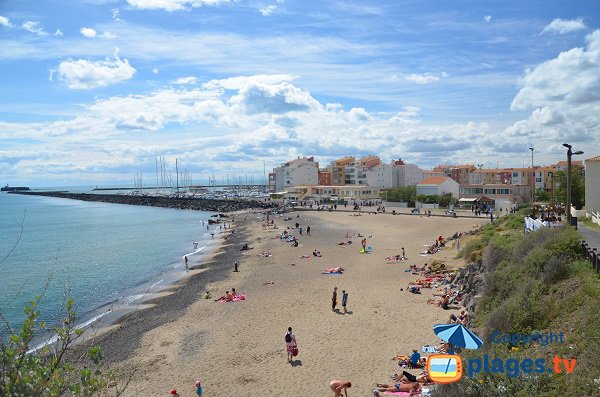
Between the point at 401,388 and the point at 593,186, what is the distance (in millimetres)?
18515

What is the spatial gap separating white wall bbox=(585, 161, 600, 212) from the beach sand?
7.29 meters

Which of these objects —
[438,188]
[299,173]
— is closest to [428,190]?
[438,188]

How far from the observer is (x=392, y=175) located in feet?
314

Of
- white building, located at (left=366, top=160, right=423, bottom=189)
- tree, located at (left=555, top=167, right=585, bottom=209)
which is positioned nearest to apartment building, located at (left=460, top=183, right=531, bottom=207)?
white building, located at (left=366, top=160, right=423, bottom=189)

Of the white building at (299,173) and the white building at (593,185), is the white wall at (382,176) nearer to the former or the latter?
the white building at (299,173)

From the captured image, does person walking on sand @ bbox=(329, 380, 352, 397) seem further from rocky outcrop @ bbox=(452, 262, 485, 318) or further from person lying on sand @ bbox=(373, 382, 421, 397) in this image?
rocky outcrop @ bbox=(452, 262, 485, 318)

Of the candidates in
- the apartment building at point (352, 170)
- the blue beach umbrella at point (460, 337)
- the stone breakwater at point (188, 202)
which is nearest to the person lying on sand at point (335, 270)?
the blue beach umbrella at point (460, 337)

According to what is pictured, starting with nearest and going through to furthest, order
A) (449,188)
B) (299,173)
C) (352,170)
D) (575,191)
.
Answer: (575,191) → (449,188) → (352,170) → (299,173)

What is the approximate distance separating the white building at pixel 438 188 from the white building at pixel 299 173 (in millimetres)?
43754

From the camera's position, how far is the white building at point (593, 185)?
77.7 feet

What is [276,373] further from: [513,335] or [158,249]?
[158,249]

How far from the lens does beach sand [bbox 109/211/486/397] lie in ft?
42.1

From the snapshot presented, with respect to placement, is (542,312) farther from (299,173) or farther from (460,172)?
(299,173)

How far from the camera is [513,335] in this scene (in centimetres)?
1007
